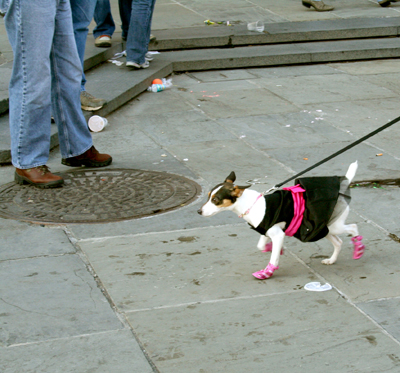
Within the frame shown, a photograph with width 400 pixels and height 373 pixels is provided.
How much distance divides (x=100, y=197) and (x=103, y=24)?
4456mm

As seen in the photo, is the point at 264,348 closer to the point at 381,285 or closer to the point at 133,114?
the point at 381,285

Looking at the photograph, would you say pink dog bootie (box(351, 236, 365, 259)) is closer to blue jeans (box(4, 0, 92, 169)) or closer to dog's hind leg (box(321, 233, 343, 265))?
dog's hind leg (box(321, 233, 343, 265))

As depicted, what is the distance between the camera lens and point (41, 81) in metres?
4.89

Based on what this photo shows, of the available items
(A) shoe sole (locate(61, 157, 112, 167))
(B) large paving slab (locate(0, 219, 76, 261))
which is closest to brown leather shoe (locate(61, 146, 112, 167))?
(A) shoe sole (locate(61, 157, 112, 167))

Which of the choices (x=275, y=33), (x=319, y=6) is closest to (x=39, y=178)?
(x=275, y=33)

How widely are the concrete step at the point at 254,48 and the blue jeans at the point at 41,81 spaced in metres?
2.46

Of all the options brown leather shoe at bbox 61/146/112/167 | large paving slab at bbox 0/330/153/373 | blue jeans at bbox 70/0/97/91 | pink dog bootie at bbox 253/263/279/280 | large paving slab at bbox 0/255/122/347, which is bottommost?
brown leather shoe at bbox 61/146/112/167

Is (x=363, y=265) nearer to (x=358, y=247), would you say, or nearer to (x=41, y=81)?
(x=358, y=247)

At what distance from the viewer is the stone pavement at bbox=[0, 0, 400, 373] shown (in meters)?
2.82

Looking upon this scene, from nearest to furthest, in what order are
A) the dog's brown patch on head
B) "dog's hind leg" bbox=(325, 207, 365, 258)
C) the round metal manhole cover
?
the dog's brown patch on head < "dog's hind leg" bbox=(325, 207, 365, 258) < the round metal manhole cover

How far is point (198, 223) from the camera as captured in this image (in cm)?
430

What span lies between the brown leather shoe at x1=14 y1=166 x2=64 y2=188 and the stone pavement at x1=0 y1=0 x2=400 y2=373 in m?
0.20

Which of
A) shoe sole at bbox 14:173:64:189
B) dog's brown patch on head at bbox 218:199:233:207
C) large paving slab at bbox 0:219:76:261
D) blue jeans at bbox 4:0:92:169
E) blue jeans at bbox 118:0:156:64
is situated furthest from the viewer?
blue jeans at bbox 118:0:156:64

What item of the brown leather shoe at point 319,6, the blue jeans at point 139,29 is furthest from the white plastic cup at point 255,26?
the blue jeans at point 139,29
